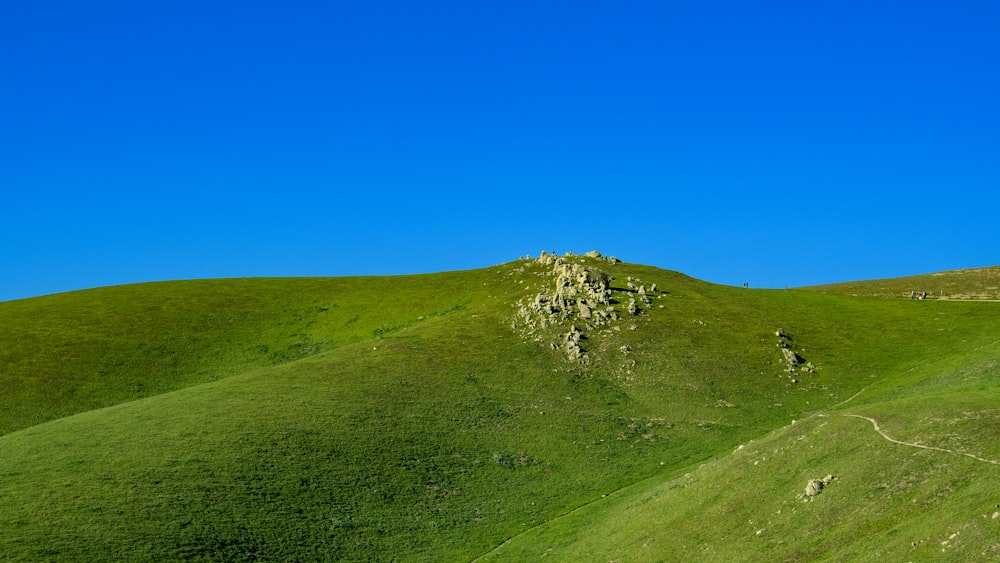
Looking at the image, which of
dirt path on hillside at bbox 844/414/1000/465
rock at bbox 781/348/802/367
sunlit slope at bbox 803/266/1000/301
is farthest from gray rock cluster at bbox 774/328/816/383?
sunlit slope at bbox 803/266/1000/301

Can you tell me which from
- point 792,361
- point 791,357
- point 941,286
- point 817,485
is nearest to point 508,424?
point 792,361

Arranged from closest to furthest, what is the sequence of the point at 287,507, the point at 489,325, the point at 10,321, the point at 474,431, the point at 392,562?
the point at 392,562 < the point at 287,507 < the point at 474,431 < the point at 489,325 < the point at 10,321

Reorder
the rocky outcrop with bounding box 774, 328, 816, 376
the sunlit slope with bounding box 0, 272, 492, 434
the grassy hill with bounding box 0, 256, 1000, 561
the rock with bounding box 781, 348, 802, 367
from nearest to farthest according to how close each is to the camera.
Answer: the grassy hill with bounding box 0, 256, 1000, 561 → the rocky outcrop with bounding box 774, 328, 816, 376 → the rock with bounding box 781, 348, 802, 367 → the sunlit slope with bounding box 0, 272, 492, 434

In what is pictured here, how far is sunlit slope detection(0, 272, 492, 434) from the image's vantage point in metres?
75.8

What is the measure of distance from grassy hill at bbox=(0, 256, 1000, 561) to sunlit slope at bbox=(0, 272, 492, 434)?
44 centimetres

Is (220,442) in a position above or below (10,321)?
below

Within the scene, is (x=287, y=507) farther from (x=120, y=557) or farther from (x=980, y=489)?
(x=980, y=489)

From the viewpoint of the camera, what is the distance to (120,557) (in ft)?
124

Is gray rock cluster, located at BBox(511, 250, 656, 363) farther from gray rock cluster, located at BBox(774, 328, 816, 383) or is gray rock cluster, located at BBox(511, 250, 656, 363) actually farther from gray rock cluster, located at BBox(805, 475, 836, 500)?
gray rock cluster, located at BBox(805, 475, 836, 500)

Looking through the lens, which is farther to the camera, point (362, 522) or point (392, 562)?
point (362, 522)

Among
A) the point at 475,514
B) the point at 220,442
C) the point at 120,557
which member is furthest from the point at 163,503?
the point at 475,514

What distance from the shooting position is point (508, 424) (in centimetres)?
6072

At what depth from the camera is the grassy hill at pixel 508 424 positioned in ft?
108

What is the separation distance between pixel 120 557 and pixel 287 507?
9.64m
